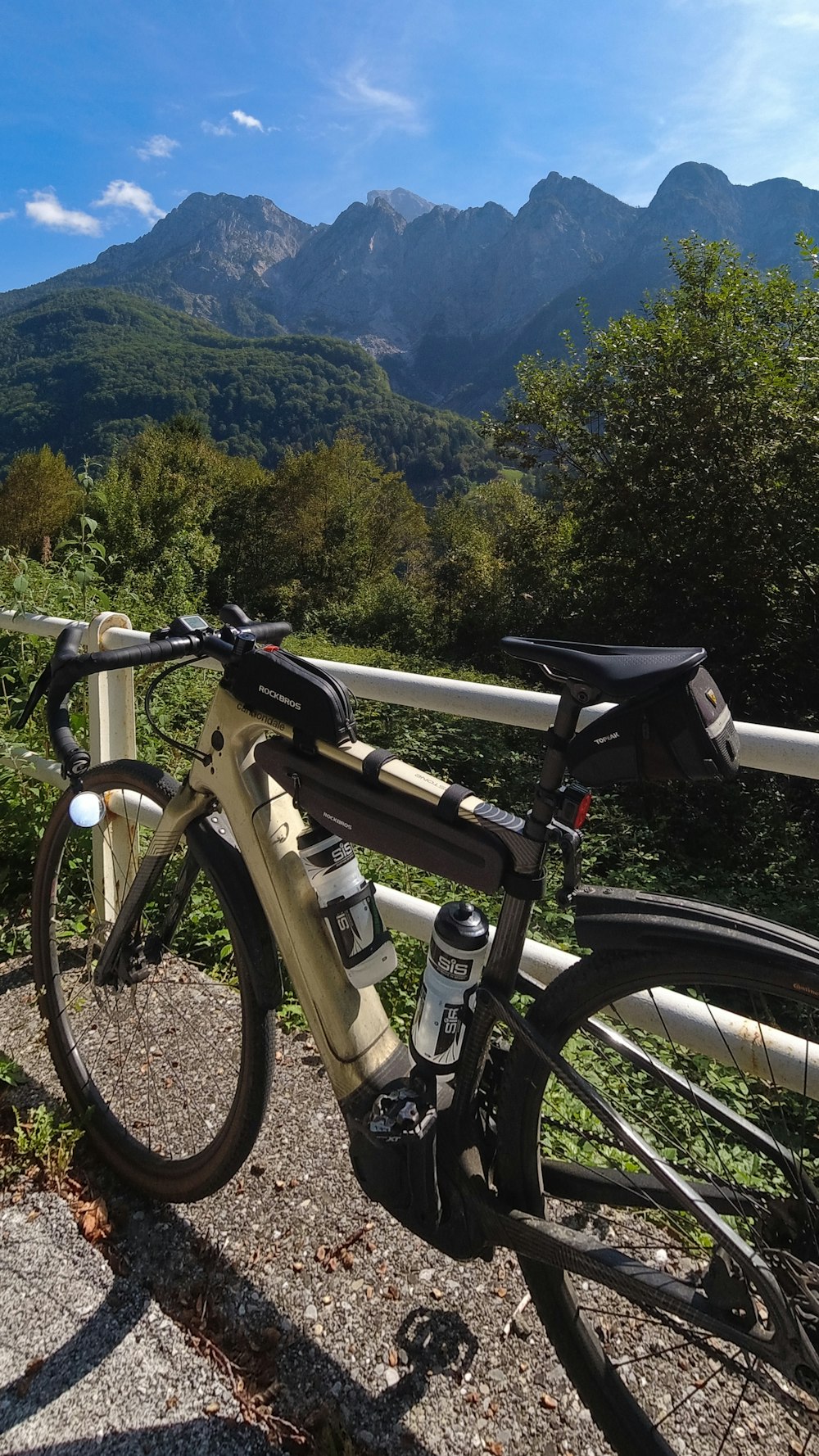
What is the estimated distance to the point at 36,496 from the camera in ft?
144

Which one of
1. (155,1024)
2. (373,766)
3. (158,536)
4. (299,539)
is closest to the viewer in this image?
(373,766)

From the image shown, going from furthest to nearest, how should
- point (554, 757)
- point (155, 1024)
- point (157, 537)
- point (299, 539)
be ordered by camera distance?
point (299, 539) → point (157, 537) → point (155, 1024) → point (554, 757)

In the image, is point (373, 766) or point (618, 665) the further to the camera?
point (373, 766)

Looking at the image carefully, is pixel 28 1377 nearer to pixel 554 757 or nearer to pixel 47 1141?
pixel 47 1141

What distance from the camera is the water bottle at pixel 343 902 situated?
4.86 ft

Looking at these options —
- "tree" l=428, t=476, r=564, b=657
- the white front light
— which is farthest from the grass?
"tree" l=428, t=476, r=564, b=657

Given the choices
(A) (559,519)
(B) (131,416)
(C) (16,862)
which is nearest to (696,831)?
(C) (16,862)

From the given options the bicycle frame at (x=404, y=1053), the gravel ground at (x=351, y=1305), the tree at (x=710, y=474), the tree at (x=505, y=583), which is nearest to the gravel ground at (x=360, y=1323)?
the gravel ground at (x=351, y=1305)

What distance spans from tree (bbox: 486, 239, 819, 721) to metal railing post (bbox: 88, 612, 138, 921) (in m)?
8.38

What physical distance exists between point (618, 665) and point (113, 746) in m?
1.95

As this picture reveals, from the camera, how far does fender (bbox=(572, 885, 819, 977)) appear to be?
107cm

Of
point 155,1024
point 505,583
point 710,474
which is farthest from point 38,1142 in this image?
point 505,583

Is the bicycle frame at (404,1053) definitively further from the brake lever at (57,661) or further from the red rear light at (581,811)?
the brake lever at (57,661)

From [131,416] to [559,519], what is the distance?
501 feet
